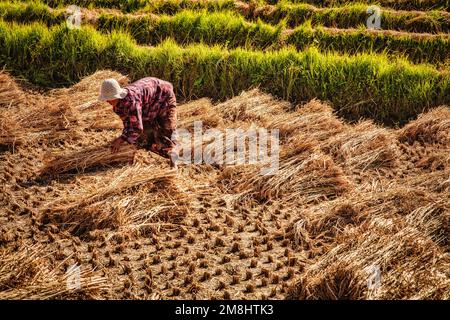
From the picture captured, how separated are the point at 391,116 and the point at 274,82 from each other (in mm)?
1501

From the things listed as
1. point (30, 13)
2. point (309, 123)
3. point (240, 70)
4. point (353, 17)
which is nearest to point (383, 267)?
point (309, 123)

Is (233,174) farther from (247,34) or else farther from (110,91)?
(247,34)

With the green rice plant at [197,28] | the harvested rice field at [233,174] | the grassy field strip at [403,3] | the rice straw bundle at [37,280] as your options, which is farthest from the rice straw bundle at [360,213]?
the grassy field strip at [403,3]

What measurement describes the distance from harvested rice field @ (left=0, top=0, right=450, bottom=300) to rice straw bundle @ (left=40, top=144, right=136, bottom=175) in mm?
19

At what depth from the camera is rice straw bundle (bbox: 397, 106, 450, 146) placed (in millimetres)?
4924

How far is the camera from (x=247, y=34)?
7594 mm

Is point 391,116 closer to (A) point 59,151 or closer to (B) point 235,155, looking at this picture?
(B) point 235,155

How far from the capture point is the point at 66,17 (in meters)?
7.96

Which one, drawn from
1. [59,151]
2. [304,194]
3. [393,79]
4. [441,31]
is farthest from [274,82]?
[441,31]

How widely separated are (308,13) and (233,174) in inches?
214

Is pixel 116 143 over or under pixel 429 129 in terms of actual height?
over

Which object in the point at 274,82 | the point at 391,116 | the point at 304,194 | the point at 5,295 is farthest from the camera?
the point at 274,82

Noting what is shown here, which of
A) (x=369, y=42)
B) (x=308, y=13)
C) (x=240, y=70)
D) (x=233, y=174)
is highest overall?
(x=308, y=13)

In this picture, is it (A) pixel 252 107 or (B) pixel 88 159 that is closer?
(B) pixel 88 159
